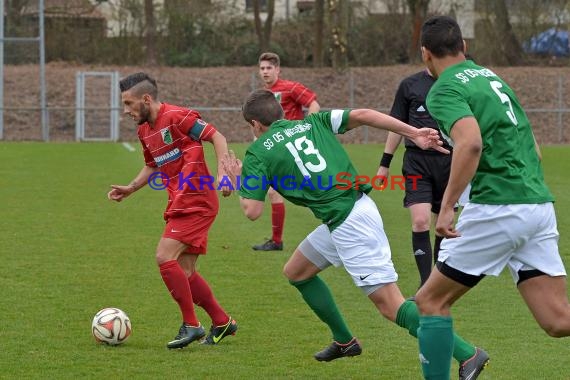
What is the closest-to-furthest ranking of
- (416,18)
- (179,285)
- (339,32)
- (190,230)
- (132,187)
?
1. (179,285)
2. (190,230)
3. (132,187)
4. (339,32)
5. (416,18)

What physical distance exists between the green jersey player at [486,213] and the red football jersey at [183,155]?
6.94ft

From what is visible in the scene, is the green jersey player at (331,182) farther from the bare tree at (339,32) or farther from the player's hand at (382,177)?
the bare tree at (339,32)

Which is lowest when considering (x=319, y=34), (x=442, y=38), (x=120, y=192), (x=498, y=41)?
(x=120, y=192)

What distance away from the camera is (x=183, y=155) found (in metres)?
6.46

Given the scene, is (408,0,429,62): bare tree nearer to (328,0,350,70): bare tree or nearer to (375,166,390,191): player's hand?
(328,0,350,70): bare tree

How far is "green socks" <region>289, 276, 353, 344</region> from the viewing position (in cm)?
575

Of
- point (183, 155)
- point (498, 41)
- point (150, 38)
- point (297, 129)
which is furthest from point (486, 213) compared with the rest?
point (498, 41)

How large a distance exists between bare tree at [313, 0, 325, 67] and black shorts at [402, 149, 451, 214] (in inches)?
1086

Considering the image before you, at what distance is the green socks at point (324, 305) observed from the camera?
5746mm

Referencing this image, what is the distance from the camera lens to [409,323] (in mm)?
5238

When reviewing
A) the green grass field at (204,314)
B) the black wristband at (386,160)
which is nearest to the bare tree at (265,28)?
the green grass field at (204,314)

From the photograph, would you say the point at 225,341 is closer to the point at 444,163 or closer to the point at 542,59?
the point at 444,163

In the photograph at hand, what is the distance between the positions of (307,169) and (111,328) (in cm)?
173

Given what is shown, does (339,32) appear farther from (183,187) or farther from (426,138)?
(426,138)
